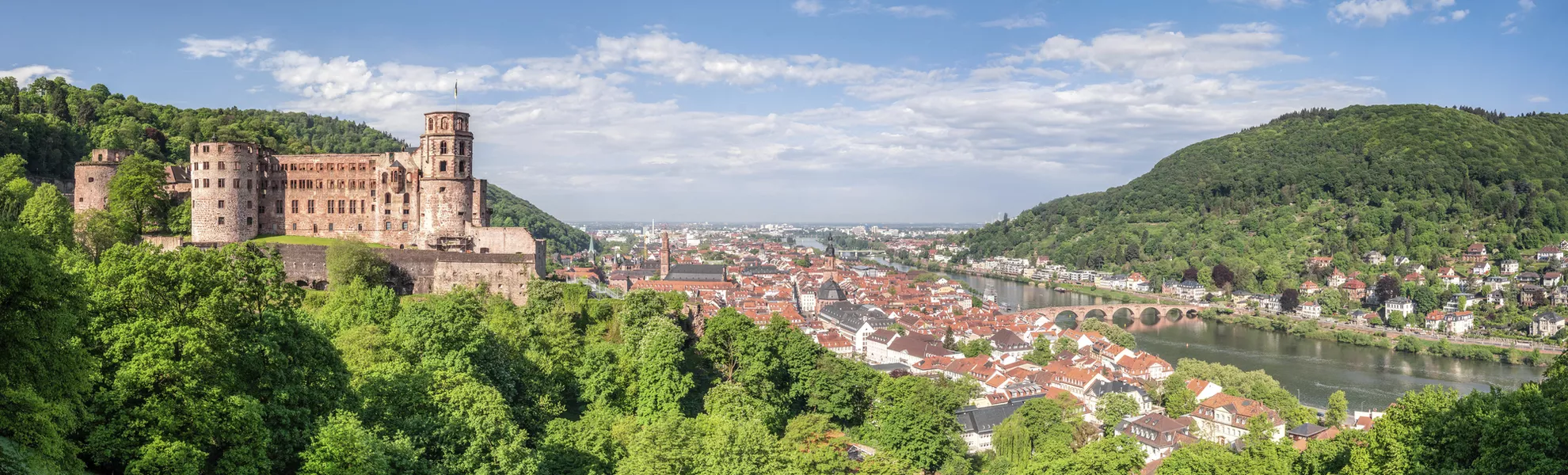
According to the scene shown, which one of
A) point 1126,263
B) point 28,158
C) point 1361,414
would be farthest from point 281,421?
point 1126,263

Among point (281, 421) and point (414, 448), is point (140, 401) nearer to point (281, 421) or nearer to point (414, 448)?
point (281, 421)

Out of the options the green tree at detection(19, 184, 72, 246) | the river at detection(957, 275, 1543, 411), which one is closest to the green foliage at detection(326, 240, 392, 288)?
the green tree at detection(19, 184, 72, 246)

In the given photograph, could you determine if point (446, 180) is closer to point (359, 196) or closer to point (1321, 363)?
point (359, 196)

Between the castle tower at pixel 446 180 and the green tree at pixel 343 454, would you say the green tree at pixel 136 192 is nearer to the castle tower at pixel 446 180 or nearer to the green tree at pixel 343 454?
the castle tower at pixel 446 180

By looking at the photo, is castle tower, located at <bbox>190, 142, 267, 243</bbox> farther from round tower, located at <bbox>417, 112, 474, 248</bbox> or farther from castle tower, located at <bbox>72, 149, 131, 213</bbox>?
round tower, located at <bbox>417, 112, 474, 248</bbox>

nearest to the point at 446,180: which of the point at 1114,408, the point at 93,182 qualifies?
the point at 93,182

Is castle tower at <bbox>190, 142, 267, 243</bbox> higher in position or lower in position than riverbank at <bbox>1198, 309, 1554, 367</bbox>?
higher
